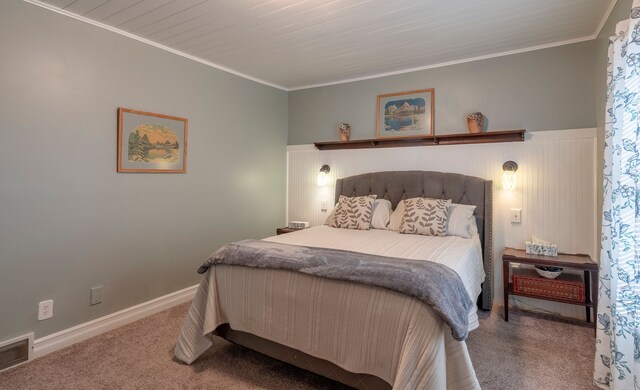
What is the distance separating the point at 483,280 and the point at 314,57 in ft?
8.66

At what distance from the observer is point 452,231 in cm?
293

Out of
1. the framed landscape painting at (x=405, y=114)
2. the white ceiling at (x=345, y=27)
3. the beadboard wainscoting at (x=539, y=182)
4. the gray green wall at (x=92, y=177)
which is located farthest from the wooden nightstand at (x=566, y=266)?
the gray green wall at (x=92, y=177)

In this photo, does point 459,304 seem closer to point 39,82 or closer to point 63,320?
point 63,320

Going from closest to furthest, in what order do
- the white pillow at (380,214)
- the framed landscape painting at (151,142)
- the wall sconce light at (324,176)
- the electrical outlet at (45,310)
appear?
the electrical outlet at (45,310) → the framed landscape painting at (151,142) → the white pillow at (380,214) → the wall sconce light at (324,176)

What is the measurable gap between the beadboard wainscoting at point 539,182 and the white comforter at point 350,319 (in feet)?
2.93

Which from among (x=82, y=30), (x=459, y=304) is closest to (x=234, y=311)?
(x=459, y=304)

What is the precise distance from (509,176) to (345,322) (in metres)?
2.28

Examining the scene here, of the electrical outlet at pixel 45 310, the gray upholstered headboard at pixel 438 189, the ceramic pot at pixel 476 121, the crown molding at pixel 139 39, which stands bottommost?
the electrical outlet at pixel 45 310

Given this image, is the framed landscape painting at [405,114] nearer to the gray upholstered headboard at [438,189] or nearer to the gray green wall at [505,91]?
the gray green wall at [505,91]

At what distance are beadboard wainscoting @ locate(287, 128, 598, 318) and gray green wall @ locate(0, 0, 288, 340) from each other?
214 centimetres

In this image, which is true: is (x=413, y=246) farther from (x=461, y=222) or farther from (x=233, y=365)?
(x=233, y=365)

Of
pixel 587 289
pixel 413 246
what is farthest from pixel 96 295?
pixel 587 289

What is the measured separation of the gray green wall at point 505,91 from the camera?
289 centimetres

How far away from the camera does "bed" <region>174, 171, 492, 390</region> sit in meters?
1.50
